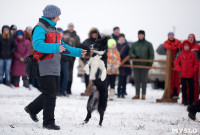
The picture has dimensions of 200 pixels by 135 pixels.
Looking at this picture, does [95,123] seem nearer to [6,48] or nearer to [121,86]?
[121,86]

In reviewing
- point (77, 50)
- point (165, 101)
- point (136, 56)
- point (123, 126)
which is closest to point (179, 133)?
point (123, 126)

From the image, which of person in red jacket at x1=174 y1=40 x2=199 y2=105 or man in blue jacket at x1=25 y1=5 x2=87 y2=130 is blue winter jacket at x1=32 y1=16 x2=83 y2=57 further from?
person in red jacket at x1=174 y1=40 x2=199 y2=105

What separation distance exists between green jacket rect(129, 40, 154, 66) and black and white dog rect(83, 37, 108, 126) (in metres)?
5.98

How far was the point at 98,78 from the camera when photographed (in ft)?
21.7

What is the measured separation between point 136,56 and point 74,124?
23.1 feet

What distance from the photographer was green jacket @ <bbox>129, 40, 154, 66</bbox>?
12.6 metres

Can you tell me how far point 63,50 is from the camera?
542 centimetres

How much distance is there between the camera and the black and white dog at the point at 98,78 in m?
6.48

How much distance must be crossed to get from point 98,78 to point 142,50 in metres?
6.35

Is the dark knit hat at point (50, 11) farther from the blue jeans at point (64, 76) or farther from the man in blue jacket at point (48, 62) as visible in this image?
the blue jeans at point (64, 76)

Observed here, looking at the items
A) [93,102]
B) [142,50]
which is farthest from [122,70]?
[93,102]

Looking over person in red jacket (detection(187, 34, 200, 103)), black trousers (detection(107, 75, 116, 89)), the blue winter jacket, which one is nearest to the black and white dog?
the blue winter jacket

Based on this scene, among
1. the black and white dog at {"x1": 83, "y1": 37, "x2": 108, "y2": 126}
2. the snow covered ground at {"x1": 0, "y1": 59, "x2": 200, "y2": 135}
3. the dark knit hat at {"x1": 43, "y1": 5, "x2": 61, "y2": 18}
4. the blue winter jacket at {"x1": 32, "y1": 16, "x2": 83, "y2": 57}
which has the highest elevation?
the dark knit hat at {"x1": 43, "y1": 5, "x2": 61, "y2": 18}

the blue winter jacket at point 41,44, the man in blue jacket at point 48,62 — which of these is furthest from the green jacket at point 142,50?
the blue winter jacket at point 41,44
